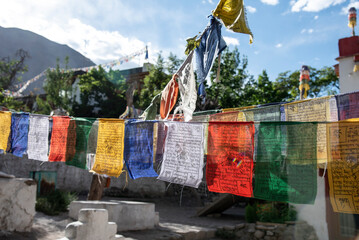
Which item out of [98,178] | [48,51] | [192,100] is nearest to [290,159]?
[192,100]

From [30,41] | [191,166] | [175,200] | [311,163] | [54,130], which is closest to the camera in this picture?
[311,163]

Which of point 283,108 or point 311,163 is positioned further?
point 283,108

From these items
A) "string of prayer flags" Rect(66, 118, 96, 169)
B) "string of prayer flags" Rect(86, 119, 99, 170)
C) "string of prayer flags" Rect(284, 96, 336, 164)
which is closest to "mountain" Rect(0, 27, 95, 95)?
"string of prayer flags" Rect(66, 118, 96, 169)

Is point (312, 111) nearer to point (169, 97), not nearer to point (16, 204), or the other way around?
point (169, 97)

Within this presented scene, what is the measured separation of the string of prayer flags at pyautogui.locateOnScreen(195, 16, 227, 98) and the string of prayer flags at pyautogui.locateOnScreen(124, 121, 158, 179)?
49.3 inches

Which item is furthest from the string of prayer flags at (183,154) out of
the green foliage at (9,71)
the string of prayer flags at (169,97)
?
the green foliage at (9,71)

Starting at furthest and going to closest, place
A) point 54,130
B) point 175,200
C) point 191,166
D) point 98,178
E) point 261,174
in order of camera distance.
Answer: point 175,200
point 98,178
point 54,130
point 191,166
point 261,174

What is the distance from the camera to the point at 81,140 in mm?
5793

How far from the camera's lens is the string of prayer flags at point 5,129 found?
6559 millimetres

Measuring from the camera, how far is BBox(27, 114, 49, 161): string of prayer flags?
615 cm

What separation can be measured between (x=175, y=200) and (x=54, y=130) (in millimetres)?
11777

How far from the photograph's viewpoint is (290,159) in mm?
3494

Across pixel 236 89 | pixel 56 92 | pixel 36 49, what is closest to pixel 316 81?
pixel 236 89

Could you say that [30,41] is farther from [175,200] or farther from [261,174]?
[261,174]
